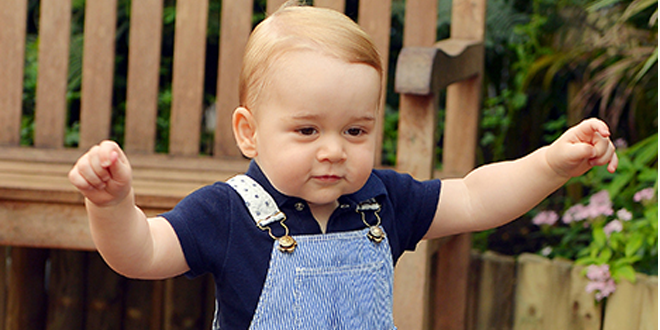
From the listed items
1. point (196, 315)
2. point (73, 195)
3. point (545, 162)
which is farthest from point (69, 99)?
point (545, 162)

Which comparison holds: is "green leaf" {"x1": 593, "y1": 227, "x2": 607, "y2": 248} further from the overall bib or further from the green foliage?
the overall bib

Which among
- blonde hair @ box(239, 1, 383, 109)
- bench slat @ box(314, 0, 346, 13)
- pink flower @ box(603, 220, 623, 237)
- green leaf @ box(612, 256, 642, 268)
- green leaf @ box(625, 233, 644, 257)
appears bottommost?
green leaf @ box(612, 256, 642, 268)

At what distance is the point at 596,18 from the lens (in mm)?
3012

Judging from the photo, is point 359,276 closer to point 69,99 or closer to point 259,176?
point 259,176

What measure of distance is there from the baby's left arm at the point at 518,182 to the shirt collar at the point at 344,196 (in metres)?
0.13

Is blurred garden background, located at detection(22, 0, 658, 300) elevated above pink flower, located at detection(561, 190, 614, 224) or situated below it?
above

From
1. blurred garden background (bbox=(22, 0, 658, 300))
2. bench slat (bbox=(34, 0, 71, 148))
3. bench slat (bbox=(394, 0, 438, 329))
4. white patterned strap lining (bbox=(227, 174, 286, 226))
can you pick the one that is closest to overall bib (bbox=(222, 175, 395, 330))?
white patterned strap lining (bbox=(227, 174, 286, 226))

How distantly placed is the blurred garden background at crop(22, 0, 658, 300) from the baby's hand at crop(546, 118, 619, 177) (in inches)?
51.1

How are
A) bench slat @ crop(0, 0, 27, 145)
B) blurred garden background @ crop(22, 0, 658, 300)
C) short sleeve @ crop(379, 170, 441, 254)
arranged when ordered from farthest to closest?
blurred garden background @ crop(22, 0, 658, 300), bench slat @ crop(0, 0, 27, 145), short sleeve @ crop(379, 170, 441, 254)

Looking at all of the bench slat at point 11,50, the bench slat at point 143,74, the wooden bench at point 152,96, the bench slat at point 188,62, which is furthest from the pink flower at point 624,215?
the bench slat at point 11,50

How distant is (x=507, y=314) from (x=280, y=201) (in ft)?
4.79

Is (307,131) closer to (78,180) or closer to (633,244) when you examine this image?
(78,180)

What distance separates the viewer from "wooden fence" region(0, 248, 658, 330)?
83.8 inches

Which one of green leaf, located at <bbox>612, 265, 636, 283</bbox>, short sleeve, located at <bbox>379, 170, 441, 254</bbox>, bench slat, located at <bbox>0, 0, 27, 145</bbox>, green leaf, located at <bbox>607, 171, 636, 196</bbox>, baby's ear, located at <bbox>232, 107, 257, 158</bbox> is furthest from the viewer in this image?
bench slat, located at <bbox>0, 0, 27, 145</bbox>
